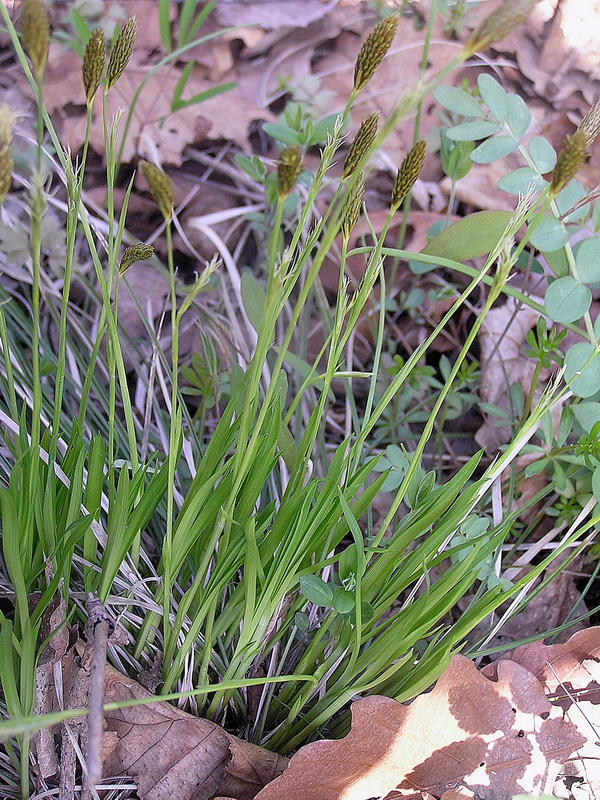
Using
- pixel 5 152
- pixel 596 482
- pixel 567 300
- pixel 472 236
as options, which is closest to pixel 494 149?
pixel 472 236

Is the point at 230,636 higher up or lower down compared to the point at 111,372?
lower down

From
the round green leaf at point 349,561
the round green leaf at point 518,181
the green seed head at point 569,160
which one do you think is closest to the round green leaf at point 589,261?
the round green leaf at point 518,181

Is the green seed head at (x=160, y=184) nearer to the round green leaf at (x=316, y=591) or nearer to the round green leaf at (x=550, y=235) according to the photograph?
the round green leaf at (x=316, y=591)

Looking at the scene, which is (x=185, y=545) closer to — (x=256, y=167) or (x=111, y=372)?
(x=111, y=372)

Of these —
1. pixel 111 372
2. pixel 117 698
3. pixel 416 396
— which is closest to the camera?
pixel 111 372

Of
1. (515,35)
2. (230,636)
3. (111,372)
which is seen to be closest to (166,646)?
(230,636)

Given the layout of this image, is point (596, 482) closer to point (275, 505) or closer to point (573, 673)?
point (573, 673)

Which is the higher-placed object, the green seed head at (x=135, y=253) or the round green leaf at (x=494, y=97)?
the round green leaf at (x=494, y=97)
